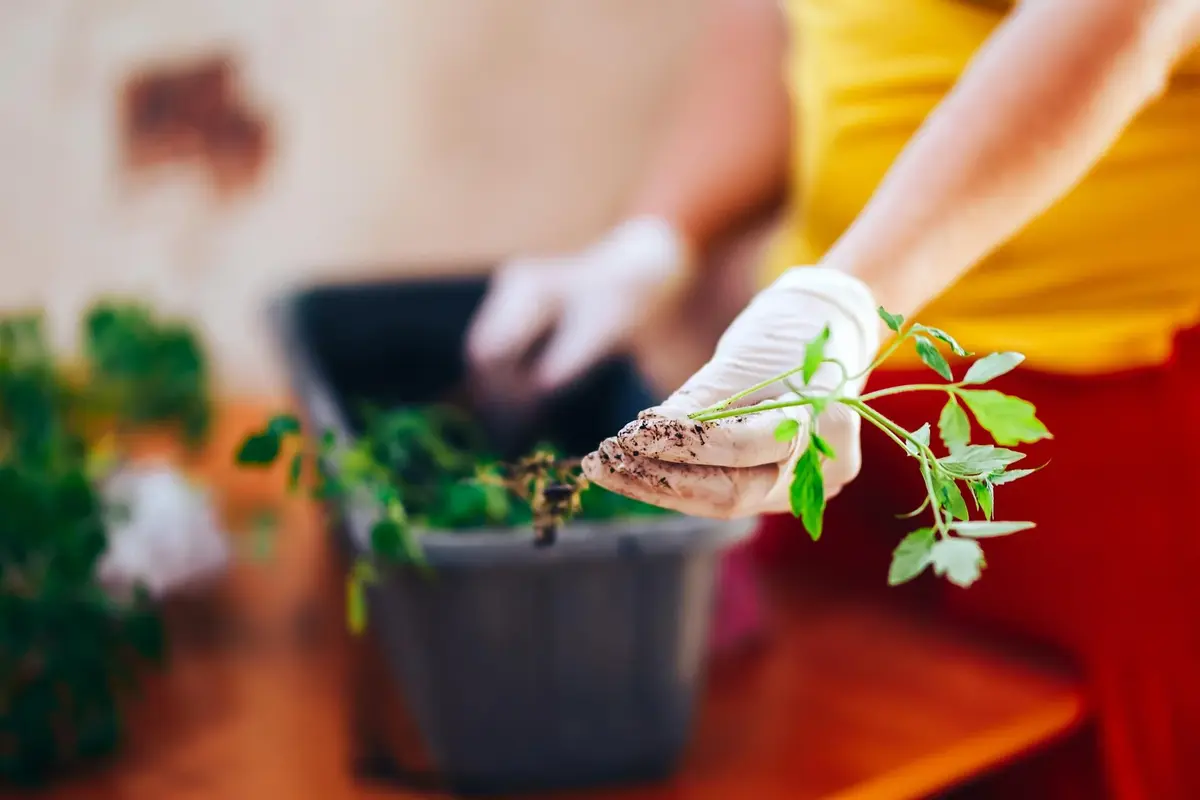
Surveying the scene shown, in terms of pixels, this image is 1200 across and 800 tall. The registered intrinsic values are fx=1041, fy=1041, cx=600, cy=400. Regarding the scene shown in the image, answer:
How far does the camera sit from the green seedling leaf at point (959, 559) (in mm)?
279

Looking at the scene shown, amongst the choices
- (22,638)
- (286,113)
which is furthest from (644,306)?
(286,113)

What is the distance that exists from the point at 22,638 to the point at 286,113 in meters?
0.70

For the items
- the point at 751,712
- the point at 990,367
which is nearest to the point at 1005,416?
the point at 990,367

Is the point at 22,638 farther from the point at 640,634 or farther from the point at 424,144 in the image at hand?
the point at 424,144

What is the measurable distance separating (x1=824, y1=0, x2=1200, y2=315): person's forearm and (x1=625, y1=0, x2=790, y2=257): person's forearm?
44 centimetres

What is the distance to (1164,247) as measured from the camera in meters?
0.49

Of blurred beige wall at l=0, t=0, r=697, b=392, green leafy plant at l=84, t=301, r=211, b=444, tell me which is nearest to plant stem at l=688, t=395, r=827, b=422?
green leafy plant at l=84, t=301, r=211, b=444

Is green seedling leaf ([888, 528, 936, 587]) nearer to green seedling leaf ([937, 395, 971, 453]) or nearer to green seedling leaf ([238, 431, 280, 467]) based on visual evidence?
green seedling leaf ([937, 395, 971, 453])

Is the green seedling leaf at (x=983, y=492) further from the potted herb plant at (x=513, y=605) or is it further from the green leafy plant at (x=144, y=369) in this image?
the green leafy plant at (x=144, y=369)

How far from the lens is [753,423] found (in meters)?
0.32

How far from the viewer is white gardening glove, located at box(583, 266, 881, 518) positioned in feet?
1.06

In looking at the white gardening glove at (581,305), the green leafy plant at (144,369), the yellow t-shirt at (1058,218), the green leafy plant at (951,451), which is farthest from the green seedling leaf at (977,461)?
the green leafy plant at (144,369)

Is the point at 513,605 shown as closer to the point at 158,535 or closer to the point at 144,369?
the point at 158,535

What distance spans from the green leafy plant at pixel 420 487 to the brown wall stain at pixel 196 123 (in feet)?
1.89
